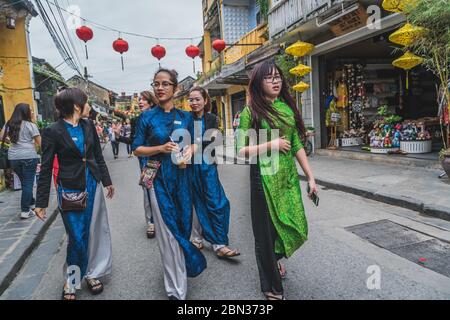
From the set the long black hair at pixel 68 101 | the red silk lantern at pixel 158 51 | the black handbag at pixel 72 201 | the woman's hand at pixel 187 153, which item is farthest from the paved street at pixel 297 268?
the red silk lantern at pixel 158 51

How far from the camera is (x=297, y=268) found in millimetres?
3217

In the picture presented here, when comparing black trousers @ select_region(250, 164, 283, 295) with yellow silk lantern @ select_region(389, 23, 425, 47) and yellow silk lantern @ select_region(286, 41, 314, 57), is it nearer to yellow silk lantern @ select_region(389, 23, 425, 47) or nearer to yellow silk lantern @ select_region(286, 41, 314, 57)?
yellow silk lantern @ select_region(389, 23, 425, 47)

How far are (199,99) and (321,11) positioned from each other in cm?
696

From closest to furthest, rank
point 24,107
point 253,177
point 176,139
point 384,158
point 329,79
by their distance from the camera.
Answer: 1. point 253,177
2. point 176,139
3. point 24,107
4. point 384,158
5. point 329,79

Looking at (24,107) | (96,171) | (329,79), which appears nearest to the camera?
(96,171)

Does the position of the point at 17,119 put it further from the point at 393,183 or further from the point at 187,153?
the point at 393,183

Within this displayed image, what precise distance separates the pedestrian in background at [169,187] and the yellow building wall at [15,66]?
12570mm

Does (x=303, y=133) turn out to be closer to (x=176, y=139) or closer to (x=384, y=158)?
(x=176, y=139)

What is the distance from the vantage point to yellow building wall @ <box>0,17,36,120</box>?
12.8m

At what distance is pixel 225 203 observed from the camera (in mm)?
3705

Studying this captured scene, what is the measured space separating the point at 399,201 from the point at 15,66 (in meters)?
13.9

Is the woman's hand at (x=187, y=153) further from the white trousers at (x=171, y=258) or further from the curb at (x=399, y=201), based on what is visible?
the curb at (x=399, y=201)

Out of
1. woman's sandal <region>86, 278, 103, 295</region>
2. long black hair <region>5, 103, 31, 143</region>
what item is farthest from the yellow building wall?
woman's sandal <region>86, 278, 103, 295</region>

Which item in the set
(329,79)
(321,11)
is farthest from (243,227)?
(329,79)
